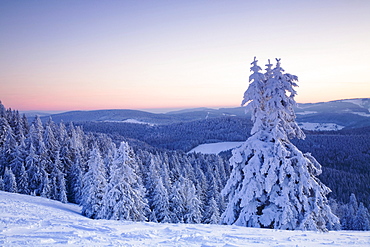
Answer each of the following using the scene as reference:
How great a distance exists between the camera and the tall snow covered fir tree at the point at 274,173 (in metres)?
10.4

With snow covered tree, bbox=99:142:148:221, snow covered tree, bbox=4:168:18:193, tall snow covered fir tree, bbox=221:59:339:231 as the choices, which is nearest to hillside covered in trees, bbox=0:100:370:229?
snow covered tree, bbox=4:168:18:193

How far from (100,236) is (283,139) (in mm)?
9347

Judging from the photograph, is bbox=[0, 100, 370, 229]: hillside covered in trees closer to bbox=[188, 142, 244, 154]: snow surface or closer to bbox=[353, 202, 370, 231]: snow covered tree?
bbox=[353, 202, 370, 231]: snow covered tree

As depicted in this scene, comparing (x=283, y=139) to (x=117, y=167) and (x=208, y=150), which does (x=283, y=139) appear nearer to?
(x=117, y=167)

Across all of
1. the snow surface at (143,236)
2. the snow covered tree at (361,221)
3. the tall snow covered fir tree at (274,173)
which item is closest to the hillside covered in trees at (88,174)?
the snow covered tree at (361,221)

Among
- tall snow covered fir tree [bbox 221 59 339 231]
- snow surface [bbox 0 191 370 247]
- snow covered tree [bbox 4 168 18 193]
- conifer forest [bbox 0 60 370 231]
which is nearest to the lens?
snow surface [bbox 0 191 370 247]

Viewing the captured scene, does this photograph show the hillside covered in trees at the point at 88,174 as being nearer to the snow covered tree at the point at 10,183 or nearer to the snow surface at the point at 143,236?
the snow covered tree at the point at 10,183

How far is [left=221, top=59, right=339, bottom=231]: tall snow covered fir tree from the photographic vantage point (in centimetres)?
1039

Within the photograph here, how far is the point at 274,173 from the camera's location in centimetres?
1055

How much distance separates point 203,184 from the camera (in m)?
40.7

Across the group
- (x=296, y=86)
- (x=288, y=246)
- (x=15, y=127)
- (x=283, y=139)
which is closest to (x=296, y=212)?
(x=283, y=139)

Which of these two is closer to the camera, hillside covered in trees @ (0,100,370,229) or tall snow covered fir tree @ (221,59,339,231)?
tall snow covered fir tree @ (221,59,339,231)

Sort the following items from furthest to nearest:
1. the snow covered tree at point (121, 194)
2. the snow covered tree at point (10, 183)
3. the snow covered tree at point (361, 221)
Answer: the snow covered tree at point (361, 221), the snow covered tree at point (10, 183), the snow covered tree at point (121, 194)

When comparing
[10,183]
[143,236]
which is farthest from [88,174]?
[143,236]
